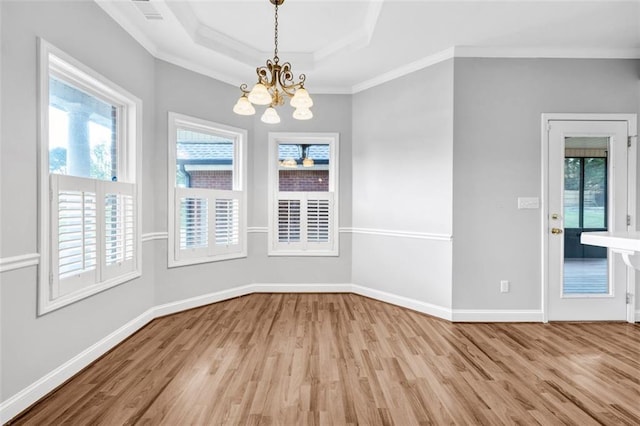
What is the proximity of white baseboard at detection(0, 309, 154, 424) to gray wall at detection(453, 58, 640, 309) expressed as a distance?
3.32 m

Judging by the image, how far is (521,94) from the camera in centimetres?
338

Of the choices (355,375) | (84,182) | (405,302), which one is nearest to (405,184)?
(405,302)

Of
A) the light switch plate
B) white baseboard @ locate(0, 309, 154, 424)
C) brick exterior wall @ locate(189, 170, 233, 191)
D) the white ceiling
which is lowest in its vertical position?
white baseboard @ locate(0, 309, 154, 424)

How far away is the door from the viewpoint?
131 inches

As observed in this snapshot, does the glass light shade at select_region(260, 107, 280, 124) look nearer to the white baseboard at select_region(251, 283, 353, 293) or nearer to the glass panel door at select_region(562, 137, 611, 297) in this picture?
the white baseboard at select_region(251, 283, 353, 293)

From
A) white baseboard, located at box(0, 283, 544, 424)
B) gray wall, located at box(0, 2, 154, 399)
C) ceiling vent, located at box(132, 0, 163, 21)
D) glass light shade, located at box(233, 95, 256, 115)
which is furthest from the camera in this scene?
ceiling vent, located at box(132, 0, 163, 21)

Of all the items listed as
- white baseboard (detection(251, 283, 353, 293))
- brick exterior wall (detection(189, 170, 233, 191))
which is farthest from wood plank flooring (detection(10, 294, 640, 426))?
brick exterior wall (detection(189, 170, 233, 191))

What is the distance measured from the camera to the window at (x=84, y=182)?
2.10m

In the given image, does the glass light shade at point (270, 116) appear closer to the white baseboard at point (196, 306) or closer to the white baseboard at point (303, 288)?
the white baseboard at point (196, 306)

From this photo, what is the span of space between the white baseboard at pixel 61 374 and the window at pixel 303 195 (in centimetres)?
204

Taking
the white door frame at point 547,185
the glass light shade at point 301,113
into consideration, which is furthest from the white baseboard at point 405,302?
the glass light shade at point 301,113

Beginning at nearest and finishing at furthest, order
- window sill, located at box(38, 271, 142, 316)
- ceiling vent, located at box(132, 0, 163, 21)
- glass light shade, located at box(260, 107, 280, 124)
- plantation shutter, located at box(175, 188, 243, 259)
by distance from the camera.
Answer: window sill, located at box(38, 271, 142, 316) → glass light shade, located at box(260, 107, 280, 124) → ceiling vent, located at box(132, 0, 163, 21) → plantation shutter, located at box(175, 188, 243, 259)

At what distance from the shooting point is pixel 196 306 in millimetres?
3816

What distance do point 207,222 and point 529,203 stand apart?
3.70 meters
